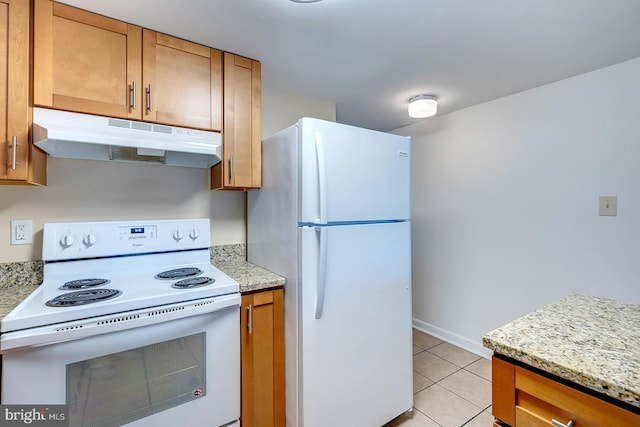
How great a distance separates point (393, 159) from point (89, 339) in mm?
1636

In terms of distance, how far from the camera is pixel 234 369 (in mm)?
1416

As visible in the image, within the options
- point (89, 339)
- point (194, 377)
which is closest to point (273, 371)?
point (194, 377)

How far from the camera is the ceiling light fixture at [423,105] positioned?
2.33 metres

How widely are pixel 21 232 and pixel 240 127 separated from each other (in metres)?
1.20

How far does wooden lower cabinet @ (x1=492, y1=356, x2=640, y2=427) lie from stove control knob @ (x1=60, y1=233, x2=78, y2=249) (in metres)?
1.90

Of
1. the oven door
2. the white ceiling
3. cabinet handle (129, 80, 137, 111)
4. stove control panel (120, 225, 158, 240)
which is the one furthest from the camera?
stove control panel (120, 225, 158, 240)

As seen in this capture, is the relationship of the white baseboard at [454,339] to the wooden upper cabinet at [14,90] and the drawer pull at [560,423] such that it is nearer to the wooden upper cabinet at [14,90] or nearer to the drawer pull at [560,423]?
the drawer pull at [560,423]

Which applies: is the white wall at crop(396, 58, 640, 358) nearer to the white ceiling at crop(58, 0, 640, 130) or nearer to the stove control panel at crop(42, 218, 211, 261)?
the white ceiling at crop(58, 0, 640, 130)

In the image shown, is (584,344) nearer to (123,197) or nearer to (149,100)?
(149,100)

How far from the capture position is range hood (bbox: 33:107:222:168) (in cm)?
126

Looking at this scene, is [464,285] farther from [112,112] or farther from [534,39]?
[112,112]

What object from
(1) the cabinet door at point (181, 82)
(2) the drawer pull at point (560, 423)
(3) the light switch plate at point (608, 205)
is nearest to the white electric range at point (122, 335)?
(1) the cabinet door at point (181, 82)

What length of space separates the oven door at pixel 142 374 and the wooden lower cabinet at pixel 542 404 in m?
1.08

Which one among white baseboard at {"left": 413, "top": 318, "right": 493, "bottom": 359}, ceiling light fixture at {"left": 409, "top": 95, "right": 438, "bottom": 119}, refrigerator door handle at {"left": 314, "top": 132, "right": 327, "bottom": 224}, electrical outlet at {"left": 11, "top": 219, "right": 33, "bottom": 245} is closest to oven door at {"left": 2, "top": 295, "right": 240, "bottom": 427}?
refrigerator door handle at {"left": 314, "top": 132, "right": 327, "bottom": 224}
